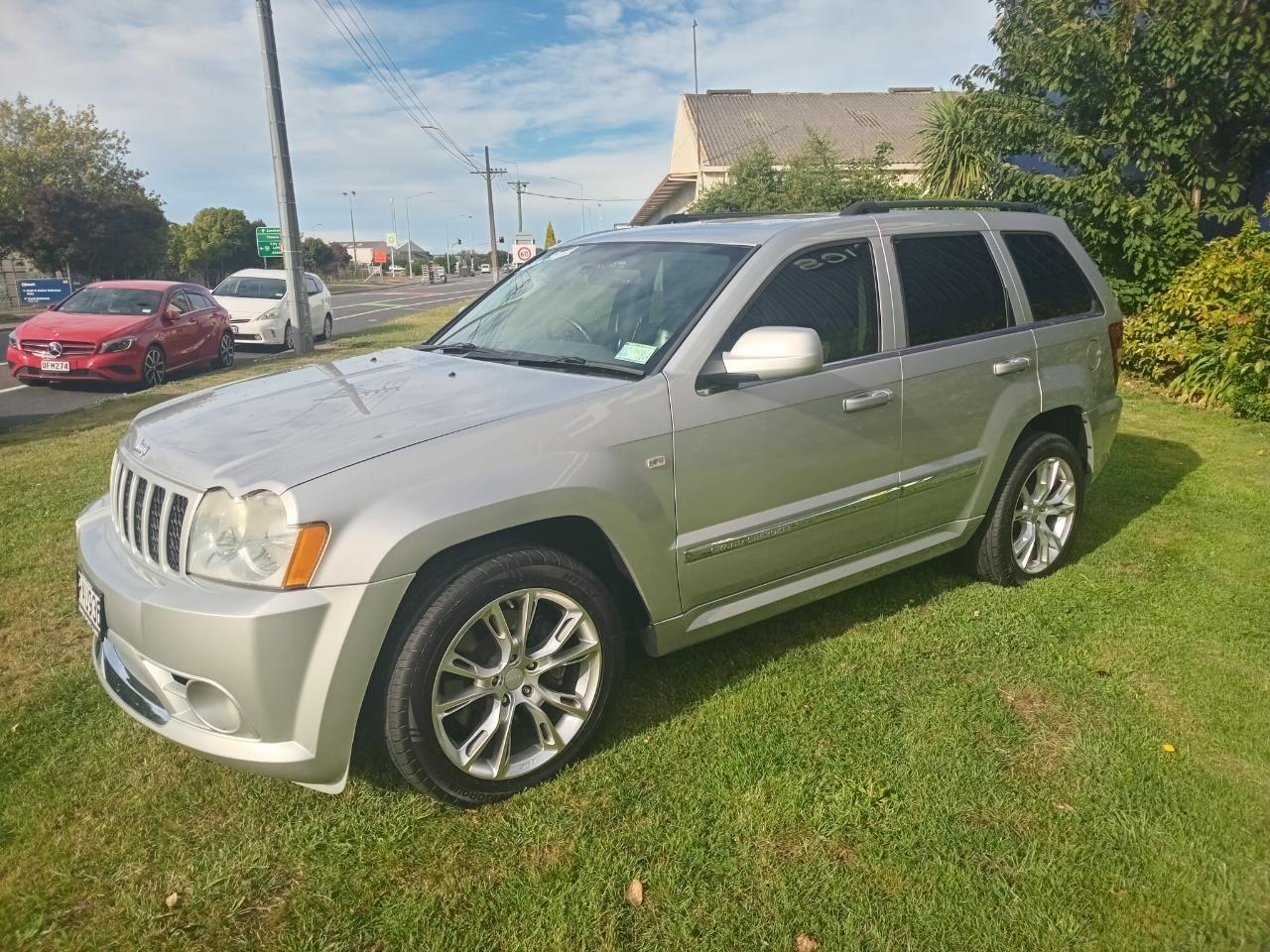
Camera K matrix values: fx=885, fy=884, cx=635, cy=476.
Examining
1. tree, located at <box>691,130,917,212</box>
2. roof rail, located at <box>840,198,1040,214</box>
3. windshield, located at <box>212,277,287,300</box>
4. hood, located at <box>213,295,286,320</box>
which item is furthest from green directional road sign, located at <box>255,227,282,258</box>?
roof rail, located at <box>840,198,1040,214</box>

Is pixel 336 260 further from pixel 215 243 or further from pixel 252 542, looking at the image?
pixel 252 542

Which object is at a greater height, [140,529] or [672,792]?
[140,529]

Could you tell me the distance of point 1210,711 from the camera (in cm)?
327

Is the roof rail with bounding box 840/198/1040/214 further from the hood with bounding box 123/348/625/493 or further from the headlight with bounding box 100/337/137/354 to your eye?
the headlight with bounding box 100/337/137/354

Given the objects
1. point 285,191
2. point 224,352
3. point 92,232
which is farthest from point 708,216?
point 92,232

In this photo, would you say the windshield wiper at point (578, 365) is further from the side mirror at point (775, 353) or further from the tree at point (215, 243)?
the tree at point (215, 243)

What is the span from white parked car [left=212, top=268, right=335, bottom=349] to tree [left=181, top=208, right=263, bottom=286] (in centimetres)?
4393

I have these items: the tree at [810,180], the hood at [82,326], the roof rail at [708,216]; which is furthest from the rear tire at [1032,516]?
the tree at [810,180]

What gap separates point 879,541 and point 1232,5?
27.6 feet

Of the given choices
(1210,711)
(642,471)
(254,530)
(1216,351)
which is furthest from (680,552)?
(1216,351)

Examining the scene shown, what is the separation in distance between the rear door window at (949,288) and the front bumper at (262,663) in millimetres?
2475

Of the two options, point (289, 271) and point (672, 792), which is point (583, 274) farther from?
point (289, 271)

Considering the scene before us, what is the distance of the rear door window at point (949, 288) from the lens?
3764 millimetres

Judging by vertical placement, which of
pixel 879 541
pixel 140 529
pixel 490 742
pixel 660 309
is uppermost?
pixel 660 309
